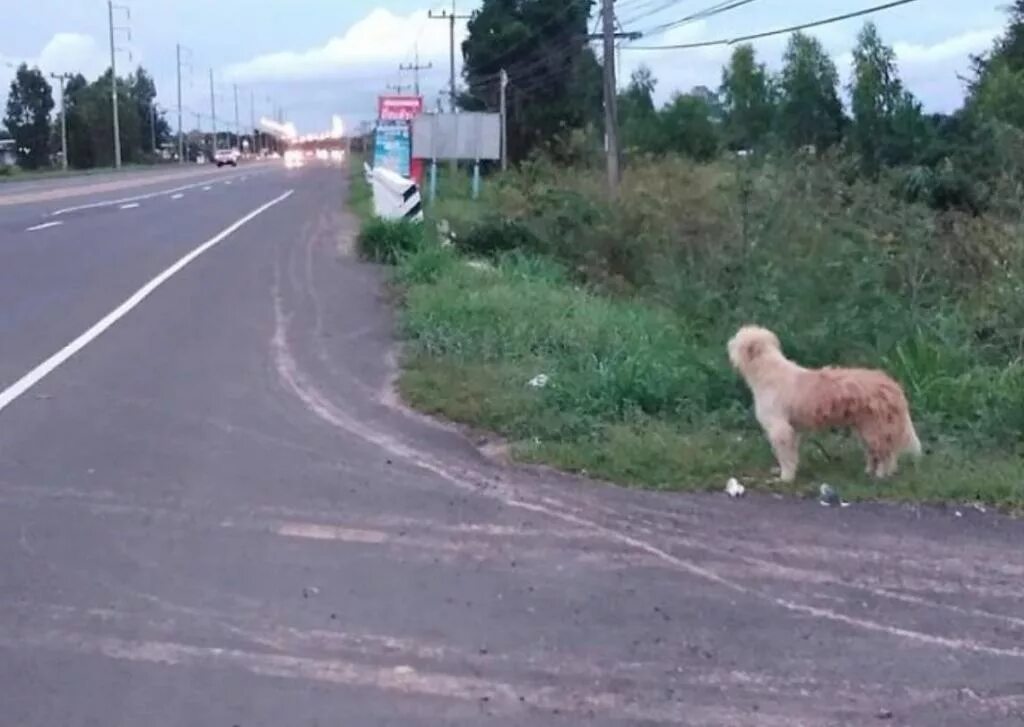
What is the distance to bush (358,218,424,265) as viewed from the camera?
22.8 meters

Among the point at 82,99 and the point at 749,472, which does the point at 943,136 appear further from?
the point at 82,99

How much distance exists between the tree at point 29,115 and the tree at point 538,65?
6284cm

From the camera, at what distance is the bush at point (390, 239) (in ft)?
74.8

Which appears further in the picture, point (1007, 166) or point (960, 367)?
point (1007, 166)

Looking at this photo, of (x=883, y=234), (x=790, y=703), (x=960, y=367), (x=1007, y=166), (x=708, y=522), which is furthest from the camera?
(x=1007, y=166)

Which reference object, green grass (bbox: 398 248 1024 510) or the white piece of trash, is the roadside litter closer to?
green grass (bbox: 398 248 1024 510)

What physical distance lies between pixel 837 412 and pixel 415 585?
3321mm

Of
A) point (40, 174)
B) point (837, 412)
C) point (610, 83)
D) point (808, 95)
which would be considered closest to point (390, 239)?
point (610, 83)

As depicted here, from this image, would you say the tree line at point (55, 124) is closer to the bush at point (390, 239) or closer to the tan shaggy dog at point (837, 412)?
the bush at point (390, 239)

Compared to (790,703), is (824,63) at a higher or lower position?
higher

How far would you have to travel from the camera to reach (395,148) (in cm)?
4094

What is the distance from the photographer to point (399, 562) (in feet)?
23.8

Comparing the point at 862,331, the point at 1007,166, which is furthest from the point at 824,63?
the point at 862,331

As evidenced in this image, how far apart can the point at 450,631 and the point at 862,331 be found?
21.7 ft
